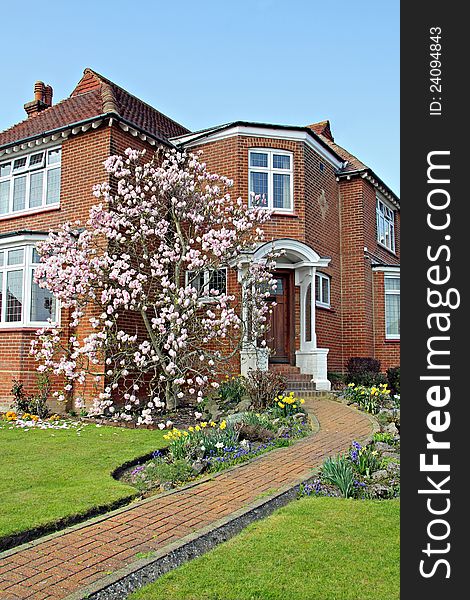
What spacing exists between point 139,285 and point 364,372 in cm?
755

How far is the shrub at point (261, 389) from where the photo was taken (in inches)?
464

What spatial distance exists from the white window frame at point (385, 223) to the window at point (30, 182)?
10.9m

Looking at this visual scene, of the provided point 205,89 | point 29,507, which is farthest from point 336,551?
point 205,89

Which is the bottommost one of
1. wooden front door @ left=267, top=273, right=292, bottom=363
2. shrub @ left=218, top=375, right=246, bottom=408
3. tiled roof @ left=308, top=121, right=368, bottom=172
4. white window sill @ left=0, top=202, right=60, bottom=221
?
shrub @ left=218, top=375, right=246, bottom=408

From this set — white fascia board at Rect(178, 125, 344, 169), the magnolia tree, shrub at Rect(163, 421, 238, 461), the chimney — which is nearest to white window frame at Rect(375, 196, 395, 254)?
white fascia board at Rect(178, 125, 344, 169)

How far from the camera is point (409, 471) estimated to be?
8.23ft

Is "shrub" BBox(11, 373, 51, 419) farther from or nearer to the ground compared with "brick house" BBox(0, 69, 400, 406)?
nearer to the ground

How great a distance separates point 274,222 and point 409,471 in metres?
14.2

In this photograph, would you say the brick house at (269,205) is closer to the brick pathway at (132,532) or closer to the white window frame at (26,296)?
the white window frame at (26,296)

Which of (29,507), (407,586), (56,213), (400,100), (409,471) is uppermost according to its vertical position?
(56,213)

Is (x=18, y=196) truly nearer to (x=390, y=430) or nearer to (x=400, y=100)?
(x=390, y=430)

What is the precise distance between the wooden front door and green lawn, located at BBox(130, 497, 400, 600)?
10912 mm

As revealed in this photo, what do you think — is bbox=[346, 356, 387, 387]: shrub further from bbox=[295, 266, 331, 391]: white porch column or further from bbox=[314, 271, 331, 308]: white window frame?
bbox=[314, 271, 331, 308]: white window frame

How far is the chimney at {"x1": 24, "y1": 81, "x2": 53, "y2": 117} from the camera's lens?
20.1 meters
